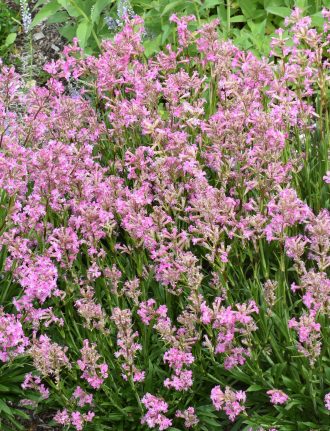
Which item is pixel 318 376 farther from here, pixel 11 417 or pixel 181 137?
pixel 11 417

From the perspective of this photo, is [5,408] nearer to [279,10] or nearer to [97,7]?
[97,7]

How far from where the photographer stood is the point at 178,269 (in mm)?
2941

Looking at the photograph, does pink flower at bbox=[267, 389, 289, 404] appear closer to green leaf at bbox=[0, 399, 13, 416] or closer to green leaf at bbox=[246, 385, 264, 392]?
green leaf at bbox=[246, 385, 264, 392]

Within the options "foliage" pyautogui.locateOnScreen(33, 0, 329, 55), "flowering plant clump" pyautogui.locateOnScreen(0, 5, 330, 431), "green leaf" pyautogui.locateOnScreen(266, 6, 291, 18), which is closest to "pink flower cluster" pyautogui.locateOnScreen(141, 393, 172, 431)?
"flowering plant clump" pyautogui.locateOnScreen(0, 5, 330, 431)

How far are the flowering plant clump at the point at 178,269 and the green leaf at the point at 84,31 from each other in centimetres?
120

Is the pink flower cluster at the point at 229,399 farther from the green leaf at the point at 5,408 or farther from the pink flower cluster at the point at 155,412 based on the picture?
the green leaf at the point at 5,408

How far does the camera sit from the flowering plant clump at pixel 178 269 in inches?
113

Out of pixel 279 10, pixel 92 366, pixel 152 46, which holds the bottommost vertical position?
pixel 92 366

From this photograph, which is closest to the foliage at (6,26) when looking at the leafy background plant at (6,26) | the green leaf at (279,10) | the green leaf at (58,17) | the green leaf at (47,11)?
the leafy background plant at (6,26)

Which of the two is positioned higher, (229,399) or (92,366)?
(92,366)

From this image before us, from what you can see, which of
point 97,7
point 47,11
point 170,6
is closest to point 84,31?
point 97,7

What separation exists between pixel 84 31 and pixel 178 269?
271cm

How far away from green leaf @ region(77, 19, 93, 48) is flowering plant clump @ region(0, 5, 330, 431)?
47.1 inches

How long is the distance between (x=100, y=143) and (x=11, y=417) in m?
1.58
